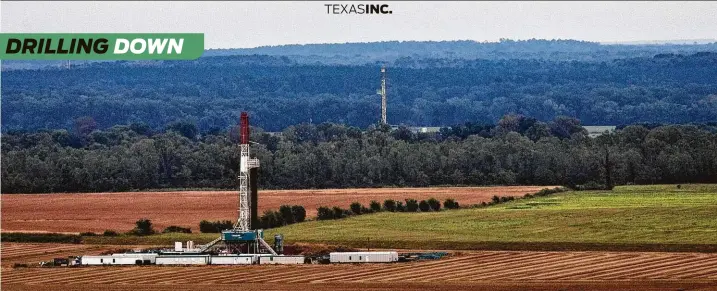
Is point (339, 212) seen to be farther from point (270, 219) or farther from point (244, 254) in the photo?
point (244, 254)

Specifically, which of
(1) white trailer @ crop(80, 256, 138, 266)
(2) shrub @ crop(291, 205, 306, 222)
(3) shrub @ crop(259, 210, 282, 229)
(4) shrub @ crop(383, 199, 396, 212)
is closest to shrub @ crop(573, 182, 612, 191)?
(4) shrub @ crop(383, 199, 396, 212)

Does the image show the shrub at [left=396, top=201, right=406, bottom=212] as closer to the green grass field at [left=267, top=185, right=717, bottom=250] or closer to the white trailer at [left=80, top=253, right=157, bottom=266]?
the green grass field at [left=267, top=185, right=717, bottom=250]

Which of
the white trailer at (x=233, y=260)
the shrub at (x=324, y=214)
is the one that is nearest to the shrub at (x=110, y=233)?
the shrub at (x=324, y=214)

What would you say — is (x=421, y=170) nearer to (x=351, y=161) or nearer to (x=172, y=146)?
(x=351, y=161)

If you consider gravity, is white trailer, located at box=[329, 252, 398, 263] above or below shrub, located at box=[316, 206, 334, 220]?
below

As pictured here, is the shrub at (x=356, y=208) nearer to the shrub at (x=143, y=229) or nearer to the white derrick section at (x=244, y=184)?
the shrub at (x=143, y=229)

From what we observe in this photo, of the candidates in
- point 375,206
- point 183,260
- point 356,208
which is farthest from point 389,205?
point 183,260

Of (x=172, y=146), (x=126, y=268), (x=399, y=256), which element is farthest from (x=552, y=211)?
(x=172, y=146)

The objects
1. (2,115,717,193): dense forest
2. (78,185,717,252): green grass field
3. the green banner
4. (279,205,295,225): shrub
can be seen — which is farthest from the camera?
(2,115,717,193): dense forest

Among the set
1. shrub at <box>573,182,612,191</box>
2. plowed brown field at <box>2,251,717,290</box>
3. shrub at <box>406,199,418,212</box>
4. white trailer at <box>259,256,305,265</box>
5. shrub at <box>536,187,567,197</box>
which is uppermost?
shrub at <box>573,182,612,191</box>
